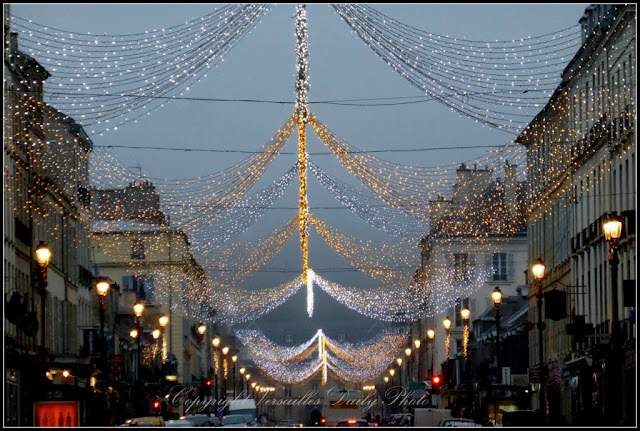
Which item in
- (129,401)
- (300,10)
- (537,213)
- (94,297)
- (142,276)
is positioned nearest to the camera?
(300,10)

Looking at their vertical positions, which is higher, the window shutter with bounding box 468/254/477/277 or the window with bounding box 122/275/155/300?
the window shutter with bounding box 468/254/477/277

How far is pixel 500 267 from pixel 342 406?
87.1 feet

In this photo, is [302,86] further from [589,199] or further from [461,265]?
[461,265]

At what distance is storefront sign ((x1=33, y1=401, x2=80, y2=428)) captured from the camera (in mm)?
39500

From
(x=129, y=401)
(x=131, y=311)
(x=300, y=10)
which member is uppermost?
(x=300, y=10)

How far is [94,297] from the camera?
2746 inches

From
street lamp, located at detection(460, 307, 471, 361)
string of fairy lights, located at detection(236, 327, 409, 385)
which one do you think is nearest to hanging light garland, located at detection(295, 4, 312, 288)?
street lamp, located at detection(460, 307, 471, 361)

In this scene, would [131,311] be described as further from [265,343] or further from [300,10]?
[265,343]

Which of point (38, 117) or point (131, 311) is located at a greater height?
point (38, 117)

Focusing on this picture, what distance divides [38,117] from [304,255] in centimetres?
1271

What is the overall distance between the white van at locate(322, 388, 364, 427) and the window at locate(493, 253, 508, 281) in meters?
23.7

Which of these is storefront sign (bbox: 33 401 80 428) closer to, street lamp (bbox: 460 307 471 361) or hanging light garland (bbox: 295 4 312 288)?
hanging light garland (bbox: 295 4 312 288)

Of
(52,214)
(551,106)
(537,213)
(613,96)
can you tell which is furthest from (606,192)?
(52,214)

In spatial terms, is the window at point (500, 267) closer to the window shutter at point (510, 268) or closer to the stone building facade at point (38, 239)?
the window shutter at point (510, 268)
